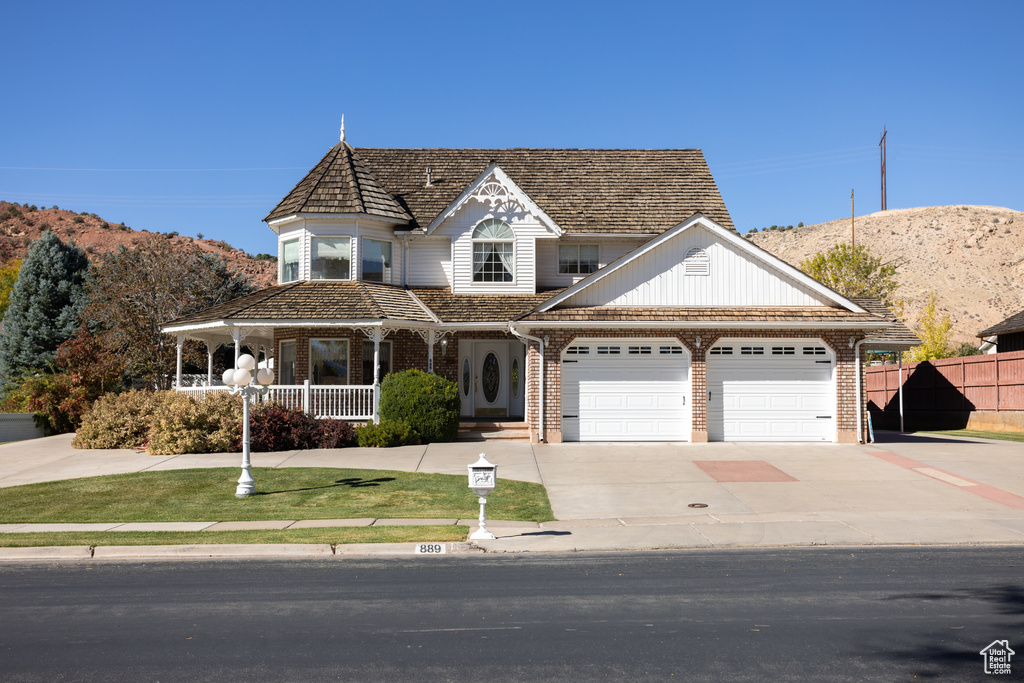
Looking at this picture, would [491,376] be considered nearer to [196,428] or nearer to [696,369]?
[696,369]

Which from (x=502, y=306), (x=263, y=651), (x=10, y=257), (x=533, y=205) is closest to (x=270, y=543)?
(x=263, y=651)

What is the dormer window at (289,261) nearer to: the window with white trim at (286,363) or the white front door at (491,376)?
the window with white trim at (286,363)

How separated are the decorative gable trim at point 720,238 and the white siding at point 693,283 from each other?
0.11 meters

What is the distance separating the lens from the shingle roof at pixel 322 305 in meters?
21.6

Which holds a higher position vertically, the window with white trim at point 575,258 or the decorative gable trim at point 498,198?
the decorative gable trim at point 498,198

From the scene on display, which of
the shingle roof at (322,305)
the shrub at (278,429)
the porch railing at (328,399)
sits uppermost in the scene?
the shingle roof at (322,305)

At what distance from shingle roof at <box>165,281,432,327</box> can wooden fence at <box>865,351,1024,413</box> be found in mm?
21210

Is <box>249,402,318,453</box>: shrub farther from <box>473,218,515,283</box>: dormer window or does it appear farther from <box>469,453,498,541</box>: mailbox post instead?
<box>469,453,498,541</box>: mailbox post

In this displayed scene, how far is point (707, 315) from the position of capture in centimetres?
2006

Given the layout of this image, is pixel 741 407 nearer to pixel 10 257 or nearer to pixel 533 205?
pixel 533 205

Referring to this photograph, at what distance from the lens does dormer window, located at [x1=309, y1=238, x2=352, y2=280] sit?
80.0ft

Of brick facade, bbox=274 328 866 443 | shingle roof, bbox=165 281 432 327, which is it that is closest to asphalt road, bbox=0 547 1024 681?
brick facade, bbox=274 328 866 443

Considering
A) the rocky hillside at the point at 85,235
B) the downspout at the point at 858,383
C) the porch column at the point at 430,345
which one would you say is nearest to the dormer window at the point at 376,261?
the porch column at the point at 430,345

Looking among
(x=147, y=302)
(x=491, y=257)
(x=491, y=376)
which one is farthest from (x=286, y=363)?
(x=147, y=302)
